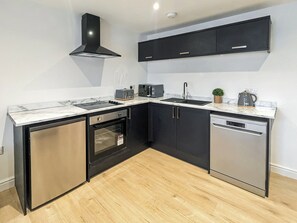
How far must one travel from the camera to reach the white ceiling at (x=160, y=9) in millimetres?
2238

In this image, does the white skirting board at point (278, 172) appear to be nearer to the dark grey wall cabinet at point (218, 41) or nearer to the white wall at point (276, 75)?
the white wall at point (276, 75)

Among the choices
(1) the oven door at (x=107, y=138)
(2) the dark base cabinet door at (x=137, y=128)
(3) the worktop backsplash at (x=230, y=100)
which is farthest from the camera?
(2) the dark base cabinet door at (x=137, y=128)

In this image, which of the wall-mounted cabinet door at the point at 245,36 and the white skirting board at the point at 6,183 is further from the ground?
the wall-mounted cabinet door at the point at 245,36

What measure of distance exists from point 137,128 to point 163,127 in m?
0.44

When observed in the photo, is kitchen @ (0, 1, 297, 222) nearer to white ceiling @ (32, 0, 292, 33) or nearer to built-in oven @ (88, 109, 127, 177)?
white ceiling @ (32, 0, 292, 33)

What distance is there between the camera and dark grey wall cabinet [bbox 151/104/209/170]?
2555 mm

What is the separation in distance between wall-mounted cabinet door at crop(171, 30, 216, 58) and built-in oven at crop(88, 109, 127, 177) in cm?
135

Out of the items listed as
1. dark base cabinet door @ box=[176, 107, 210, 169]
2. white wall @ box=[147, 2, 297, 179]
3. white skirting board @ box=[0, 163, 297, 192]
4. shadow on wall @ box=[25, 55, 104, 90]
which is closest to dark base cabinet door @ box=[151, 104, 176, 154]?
dark base cabinet door @ box=[176, 107, 210, 169]

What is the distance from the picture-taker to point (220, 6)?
7.80 ft

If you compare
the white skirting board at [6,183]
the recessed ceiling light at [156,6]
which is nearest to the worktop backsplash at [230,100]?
the recessed ceiling light at [156,6]

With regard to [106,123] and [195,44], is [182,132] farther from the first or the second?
[195,44]

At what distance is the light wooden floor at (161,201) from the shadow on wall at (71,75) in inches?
53.8

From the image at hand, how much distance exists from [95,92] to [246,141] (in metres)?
2.33

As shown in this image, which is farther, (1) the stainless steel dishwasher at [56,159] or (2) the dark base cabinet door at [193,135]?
(2) the dark base cabinet door at [193,135]
